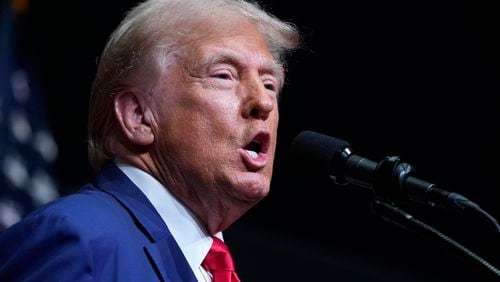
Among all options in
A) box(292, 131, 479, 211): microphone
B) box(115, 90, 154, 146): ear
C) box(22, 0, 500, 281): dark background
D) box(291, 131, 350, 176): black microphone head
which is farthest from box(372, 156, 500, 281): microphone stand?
box(22, 0, 500, 281): dark background

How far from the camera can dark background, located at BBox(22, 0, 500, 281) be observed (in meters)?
2.93

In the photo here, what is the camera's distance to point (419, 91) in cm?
307

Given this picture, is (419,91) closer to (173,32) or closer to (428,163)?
(428,163)

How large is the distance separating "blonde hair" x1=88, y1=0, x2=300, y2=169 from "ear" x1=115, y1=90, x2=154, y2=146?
3cm

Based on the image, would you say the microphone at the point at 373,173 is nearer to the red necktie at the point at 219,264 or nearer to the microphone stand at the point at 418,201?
the microphone stand at the point at 418,201

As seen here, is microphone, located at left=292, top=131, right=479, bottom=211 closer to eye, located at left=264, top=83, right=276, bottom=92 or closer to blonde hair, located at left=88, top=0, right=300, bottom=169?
eye, located at left=264, top=83, right=276, bottom=92

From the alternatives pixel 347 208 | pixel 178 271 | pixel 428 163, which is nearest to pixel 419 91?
pixel 428 163

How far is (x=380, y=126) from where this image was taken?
3.12 m

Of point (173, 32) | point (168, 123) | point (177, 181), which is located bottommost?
point (177, 181)

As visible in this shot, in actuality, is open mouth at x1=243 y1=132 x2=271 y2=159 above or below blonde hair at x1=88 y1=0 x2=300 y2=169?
below

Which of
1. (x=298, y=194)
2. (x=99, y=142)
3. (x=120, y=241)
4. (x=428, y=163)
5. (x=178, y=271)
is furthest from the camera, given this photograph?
(x=298, y=194)

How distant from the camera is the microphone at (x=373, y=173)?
1361 millimetres

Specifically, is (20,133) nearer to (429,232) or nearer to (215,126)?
(215,126)

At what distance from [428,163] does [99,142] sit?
1.48 meters
